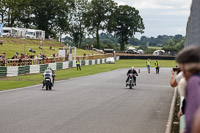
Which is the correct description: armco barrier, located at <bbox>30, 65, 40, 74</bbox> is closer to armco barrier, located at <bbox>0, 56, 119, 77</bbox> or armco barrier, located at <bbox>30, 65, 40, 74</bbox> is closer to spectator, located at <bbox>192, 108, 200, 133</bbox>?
armco barrier, located at <bbox>0, 56, 119, 77</bbox>

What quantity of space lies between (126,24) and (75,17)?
17.8 m

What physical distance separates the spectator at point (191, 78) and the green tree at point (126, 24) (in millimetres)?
127530

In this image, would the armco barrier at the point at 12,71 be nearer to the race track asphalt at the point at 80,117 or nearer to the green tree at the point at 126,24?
the race track asphalt at the point at 80,117

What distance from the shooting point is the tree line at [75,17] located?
9619 centimetres

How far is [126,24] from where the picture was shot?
429 ft

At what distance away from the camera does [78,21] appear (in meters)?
124

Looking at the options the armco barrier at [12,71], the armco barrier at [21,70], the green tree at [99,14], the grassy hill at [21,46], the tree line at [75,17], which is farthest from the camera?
the green tree at [99,14]

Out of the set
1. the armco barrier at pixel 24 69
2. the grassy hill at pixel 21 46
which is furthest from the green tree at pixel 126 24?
the armco barrier at pixel 24 69

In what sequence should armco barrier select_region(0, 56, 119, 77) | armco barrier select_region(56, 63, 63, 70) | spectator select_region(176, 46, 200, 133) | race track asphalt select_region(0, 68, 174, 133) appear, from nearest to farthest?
1. spectator select_region(176, 46, 200, 133)
2. race track asphalt select_region(0, 68, 174, 133)
3. armco barrier select_region(0, 56, 119, 77)
4. armco barrier select_region(56, 63, 63, 70)

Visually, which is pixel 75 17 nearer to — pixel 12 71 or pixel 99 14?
pixel 99 14

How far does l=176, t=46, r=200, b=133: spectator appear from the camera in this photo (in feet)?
9.21

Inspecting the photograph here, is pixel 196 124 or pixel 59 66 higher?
pixel 196 124

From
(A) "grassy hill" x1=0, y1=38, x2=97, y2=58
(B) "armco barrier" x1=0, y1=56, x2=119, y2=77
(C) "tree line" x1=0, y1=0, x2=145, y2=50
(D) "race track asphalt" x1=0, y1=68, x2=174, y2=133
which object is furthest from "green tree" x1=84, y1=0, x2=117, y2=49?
(D) "race track asphalt" x1=0, y1=68, x2=174, y2=133

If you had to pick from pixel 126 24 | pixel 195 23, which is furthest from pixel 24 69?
pixel 126 24
